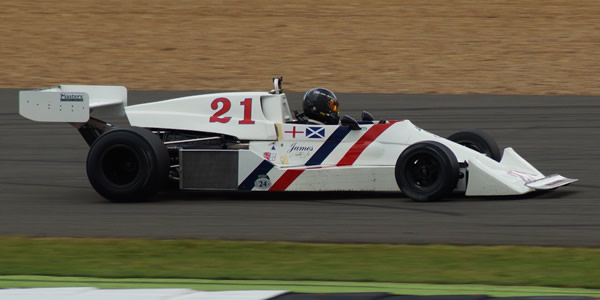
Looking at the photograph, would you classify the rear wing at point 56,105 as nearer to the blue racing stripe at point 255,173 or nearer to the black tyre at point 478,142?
the blue racing stripe at point 255,173

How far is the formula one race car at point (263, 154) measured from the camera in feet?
34.8

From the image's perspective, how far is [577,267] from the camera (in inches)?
302

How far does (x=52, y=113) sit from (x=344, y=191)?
10.2ft

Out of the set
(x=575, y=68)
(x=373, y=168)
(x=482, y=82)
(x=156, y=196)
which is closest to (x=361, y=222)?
(x=373, y=168)

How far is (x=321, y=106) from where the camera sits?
37.1ft

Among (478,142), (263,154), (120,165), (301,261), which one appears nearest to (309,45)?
(478,142)

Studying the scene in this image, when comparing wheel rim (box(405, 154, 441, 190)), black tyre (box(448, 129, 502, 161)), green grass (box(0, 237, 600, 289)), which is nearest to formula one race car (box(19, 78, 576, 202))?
wheel rim (box(405, 154, 441, 190))

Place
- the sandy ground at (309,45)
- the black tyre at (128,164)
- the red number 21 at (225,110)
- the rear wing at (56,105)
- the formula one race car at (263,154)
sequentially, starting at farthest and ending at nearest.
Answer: the sandy ground at (309,45) → the red number 21 at (225,110) → the rear wing at (56,105) → the black tyre at (128,164) → the formula one race car at (263,154)

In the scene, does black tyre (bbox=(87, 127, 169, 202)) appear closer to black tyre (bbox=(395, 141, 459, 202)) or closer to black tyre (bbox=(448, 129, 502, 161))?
black tyre (bbox=(395, 141, 459, 202))

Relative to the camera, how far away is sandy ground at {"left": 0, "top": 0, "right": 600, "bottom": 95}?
65.7ft

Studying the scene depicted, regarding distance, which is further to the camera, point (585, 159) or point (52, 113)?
point (585, 159)

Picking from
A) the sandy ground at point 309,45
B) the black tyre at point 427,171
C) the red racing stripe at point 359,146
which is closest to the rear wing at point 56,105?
the red racing stripe at point 359,146

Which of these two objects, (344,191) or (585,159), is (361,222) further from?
(585,159)

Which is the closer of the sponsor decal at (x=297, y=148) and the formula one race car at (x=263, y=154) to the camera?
the formula one race car at (x=263, y=154)
